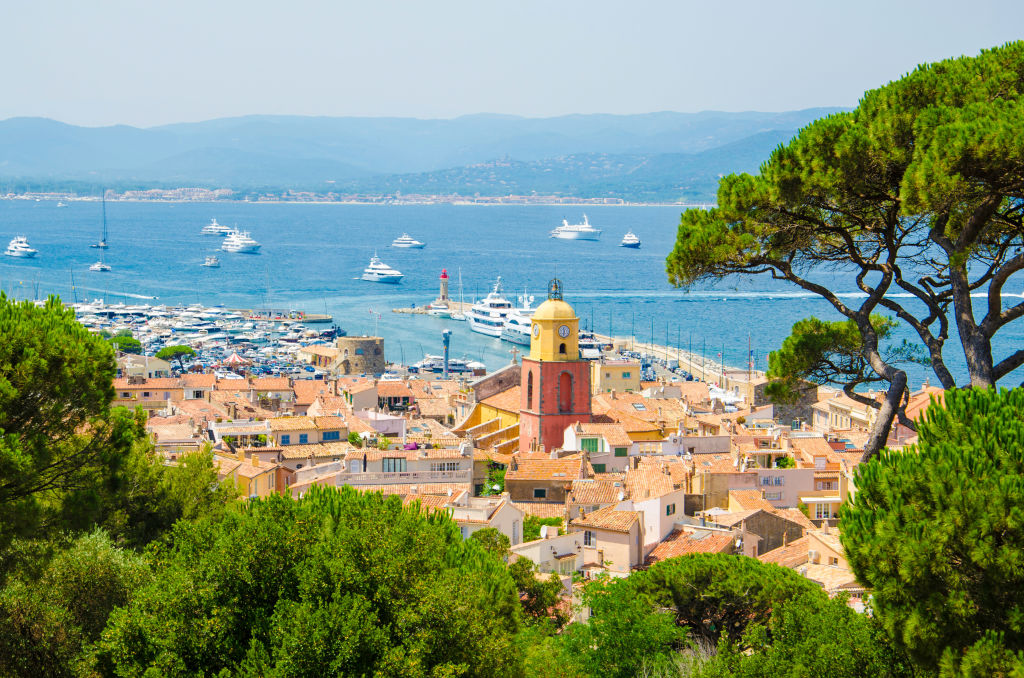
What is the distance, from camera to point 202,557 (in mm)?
10312

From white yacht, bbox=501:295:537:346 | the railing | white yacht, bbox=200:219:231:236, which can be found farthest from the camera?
white yacht, bbox=200:219:231:236

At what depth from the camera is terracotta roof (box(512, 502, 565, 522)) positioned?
23.1m

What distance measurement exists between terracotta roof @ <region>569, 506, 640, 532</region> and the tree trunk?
1190 centimetres

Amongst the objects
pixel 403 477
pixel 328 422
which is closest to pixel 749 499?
pixel 403 477

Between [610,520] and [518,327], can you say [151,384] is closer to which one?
[610,520]

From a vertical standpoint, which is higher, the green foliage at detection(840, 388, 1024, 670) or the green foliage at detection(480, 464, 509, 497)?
the green foliage at detection(840, 388, 1024, 670)

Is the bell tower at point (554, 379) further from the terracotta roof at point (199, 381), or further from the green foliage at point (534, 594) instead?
the terracotta roof at point (199, 381)

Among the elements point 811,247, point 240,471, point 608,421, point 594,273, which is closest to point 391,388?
point 608,421

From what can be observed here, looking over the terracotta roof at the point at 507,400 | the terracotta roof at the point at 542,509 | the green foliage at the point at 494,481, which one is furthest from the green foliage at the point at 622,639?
the terracotta roof at the point at 507,400

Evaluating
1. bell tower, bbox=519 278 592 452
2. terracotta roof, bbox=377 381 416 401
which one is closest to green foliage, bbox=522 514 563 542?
bell tower, bbox=519 278 592 452

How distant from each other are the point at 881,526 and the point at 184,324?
244ft

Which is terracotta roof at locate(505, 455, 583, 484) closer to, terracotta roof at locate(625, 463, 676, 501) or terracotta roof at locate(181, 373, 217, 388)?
terracotta roof at locate(625, 463, 676, 501)

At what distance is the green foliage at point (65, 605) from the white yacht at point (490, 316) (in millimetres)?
71808

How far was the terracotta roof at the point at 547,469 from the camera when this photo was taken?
83.4ft
